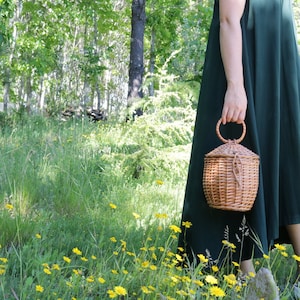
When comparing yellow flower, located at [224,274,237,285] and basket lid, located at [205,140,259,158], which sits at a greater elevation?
basket lid, located at [205,140,259,158]

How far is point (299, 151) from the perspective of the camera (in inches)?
106

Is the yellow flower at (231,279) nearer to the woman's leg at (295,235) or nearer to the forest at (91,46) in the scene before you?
the woman's leg at (295,235)

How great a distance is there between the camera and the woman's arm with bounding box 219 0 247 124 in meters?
2.49

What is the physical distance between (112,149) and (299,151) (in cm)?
352

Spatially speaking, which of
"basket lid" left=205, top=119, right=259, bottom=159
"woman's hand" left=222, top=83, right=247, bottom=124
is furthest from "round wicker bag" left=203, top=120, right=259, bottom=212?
"woman's hand" left=222, top=83, right=247, bottom=124

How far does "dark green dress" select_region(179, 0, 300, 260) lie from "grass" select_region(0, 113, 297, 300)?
0.13 meters

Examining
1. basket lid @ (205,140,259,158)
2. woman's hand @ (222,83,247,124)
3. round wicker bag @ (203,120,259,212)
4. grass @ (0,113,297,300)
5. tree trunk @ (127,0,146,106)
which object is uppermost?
tree trunk @ (127,0,146,106)

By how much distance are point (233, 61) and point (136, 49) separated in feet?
25.2

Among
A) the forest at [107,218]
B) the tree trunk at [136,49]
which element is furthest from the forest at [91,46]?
the forest at [107,218]

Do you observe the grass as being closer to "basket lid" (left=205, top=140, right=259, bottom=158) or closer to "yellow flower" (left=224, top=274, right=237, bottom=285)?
"yellow flower" (left=224, top=274, right=237, bottom=285)

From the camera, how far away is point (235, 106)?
249cm

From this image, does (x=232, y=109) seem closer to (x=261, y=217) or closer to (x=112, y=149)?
A: (x=261, y=217)

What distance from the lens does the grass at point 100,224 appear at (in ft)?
7.11

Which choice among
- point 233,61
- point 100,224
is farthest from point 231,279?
point 100,224
